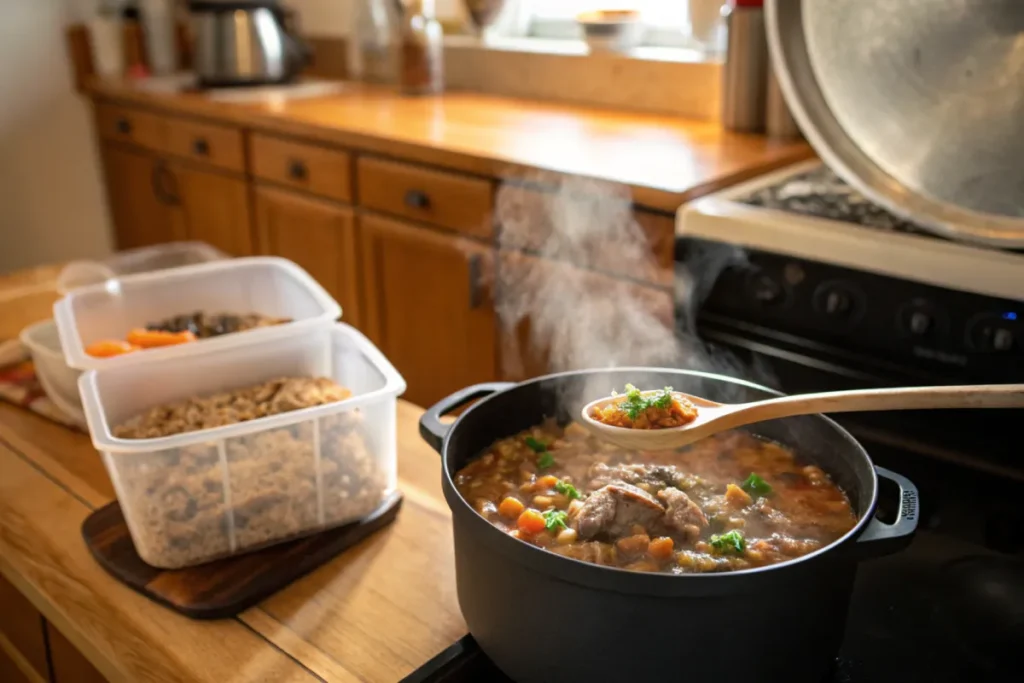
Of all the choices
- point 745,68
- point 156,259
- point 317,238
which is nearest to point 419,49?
point 317,238

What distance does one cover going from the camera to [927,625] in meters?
0.87

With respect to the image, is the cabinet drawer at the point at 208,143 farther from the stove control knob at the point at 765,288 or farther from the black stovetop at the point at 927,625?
the black stovetop at the point at 927,625

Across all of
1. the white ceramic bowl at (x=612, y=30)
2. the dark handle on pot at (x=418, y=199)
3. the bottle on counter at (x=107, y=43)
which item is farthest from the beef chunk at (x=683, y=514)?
the bottle on counter at (x=107, y=43)

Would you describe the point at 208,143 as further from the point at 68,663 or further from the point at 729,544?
the point at 729,544

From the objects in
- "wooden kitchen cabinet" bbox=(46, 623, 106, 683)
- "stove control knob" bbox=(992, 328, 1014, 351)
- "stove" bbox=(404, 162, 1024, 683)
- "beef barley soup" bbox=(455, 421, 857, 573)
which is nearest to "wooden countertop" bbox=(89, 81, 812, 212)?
"stove" bbox=(404, 162, 1024, 683)

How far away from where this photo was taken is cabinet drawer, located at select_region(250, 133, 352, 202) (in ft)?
7.50

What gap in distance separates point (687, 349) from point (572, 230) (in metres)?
0.34

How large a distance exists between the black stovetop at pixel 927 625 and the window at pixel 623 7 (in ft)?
5.56

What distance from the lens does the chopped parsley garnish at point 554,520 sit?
0.78m

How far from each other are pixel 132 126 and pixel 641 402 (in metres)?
2.69

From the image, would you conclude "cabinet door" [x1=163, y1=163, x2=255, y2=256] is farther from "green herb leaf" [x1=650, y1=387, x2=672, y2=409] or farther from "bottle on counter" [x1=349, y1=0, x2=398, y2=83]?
"green herb leaf" [x1=650, y1=387, x2=672, y2=409]

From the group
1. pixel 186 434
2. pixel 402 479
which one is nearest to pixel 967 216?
pixel 402 479

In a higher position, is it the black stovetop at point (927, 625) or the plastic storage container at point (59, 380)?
the plastic storage container at point (59, 380)

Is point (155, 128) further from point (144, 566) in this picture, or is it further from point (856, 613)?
point (856, 613)
